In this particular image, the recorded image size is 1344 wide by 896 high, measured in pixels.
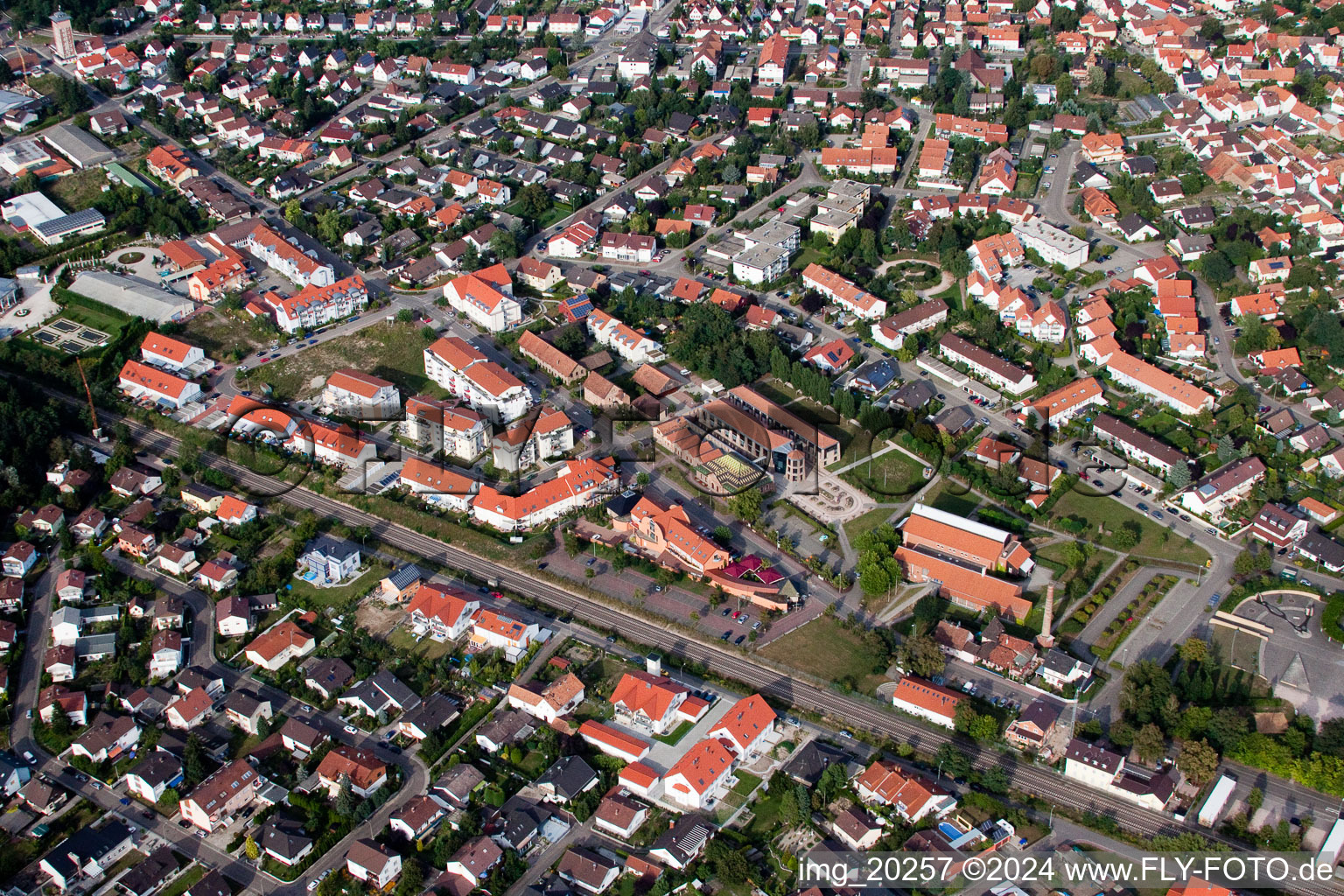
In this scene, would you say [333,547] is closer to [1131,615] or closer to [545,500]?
[545,500]

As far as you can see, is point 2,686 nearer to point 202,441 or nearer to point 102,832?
point 102,832

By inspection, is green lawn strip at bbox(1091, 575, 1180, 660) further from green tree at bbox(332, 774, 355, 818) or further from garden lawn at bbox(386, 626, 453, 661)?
green tree at bbox(332, 774, 355, 818)

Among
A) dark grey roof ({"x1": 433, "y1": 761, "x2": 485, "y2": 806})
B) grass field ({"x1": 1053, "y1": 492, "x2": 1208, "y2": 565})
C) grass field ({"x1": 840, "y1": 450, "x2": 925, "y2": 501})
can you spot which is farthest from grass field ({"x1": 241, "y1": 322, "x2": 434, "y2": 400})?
grass field ({"x1": 1053, "y1": 492, "x2": 1208, "y2": 565})

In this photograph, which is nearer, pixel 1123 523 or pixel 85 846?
pixel 85 846

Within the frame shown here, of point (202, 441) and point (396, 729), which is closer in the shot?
point (396, 729)

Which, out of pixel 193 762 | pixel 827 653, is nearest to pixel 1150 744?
pixel 827 653

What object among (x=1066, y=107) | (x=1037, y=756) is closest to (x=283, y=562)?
(x=1037, y=756)
